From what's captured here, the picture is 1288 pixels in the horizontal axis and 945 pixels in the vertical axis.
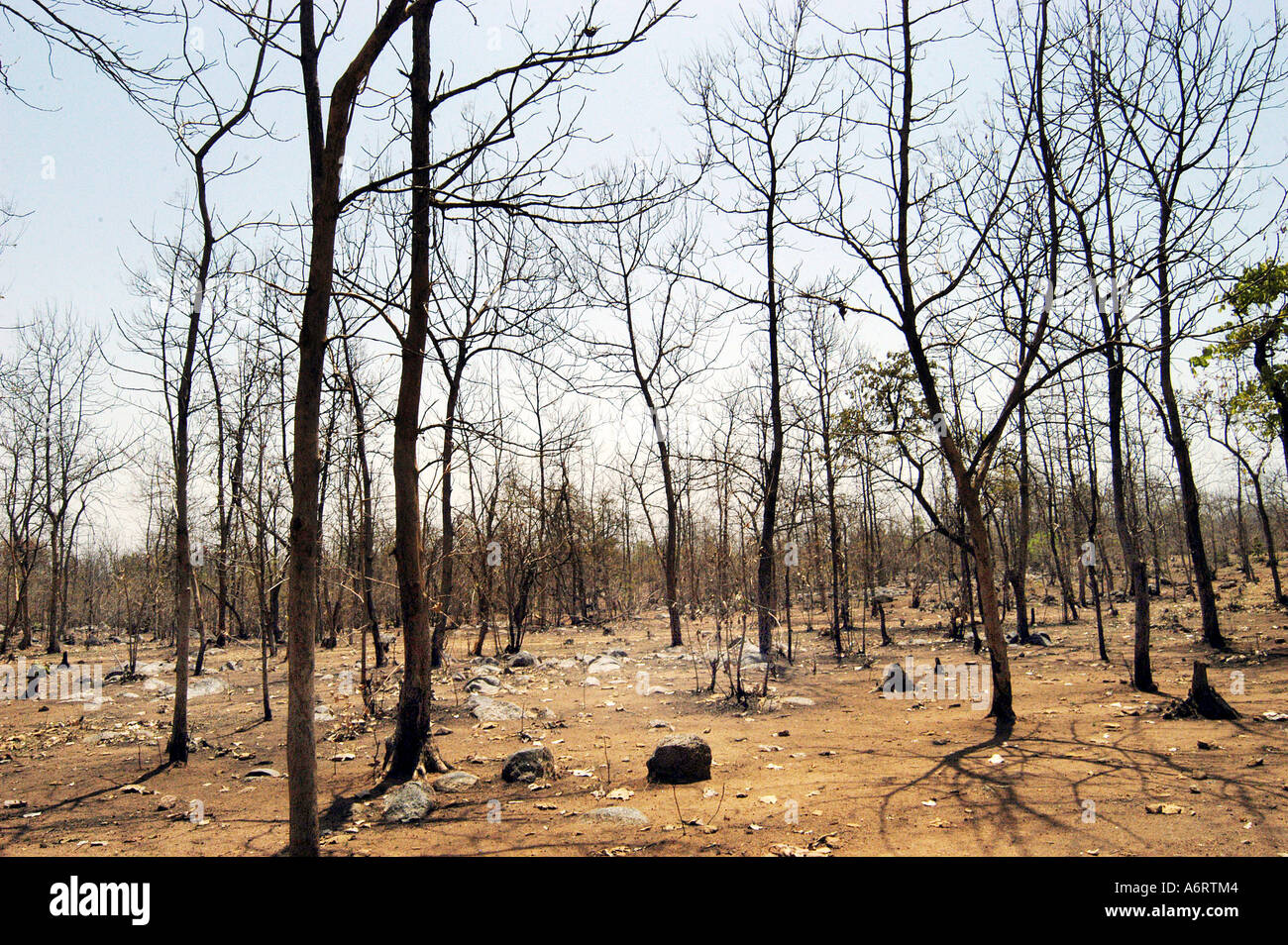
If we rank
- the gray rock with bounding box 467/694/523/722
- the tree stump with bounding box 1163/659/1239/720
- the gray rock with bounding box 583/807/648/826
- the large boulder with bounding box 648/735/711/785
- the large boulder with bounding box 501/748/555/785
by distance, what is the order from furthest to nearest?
the gray rock with bounding box 467/694/523/722, the tree stump with bounding box 1163/659/1239/720, the large boulder with bounding box 501/748/555/785, the large boulder with bounding box 648/735/711/785, the gray rock with bounding box 583/807/648/826

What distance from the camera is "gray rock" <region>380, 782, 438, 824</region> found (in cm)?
548

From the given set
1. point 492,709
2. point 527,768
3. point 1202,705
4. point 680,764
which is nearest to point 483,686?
point 492,709

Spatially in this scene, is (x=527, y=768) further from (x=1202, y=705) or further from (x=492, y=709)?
(x=1202, y=705)

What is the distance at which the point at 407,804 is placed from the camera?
5.60 metres

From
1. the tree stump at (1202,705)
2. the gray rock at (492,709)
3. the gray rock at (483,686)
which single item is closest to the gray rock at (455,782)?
the gray rock at (492,709)

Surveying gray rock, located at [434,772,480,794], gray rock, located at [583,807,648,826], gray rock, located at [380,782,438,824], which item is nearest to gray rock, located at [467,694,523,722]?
gray rock, located at [434,772,480,794]

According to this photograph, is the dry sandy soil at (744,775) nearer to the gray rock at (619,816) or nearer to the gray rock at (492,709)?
the gray rock at (619,816)

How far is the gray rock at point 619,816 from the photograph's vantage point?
A: 5086 mm

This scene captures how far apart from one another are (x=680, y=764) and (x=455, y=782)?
6.56 ft

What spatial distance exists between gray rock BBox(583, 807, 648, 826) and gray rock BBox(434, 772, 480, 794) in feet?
5.32

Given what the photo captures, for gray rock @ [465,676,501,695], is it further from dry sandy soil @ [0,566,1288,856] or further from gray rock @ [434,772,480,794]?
gray rock @ [434,772,480,794]

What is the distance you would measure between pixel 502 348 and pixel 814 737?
17.4 ft

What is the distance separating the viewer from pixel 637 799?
19.0 ft

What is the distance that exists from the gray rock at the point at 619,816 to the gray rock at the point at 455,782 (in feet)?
5.32
